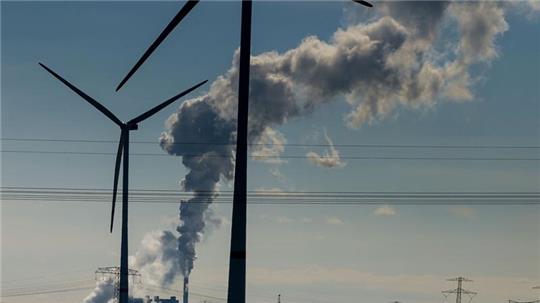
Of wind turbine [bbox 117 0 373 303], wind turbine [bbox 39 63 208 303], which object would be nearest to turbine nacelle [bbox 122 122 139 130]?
wind turbine [bbox 39 63 208 303]

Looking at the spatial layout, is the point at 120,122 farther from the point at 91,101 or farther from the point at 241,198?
the point at 241,198

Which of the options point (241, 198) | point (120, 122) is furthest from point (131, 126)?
point (241, 198)

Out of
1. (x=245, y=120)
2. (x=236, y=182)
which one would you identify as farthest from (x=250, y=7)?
(x=236, y=182)

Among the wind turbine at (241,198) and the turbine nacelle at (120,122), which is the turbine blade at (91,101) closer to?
the turbine nacelle at (120,122)

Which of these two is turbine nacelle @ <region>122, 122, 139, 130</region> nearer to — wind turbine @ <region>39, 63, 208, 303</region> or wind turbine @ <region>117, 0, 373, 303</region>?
wind turbine @ <region>39, 63, 208, 303</region>

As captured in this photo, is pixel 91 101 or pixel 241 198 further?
pixel 91 101

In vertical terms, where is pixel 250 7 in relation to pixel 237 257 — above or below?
above

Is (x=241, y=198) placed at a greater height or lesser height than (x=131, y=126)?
lesser

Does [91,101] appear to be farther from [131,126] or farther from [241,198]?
[241,198]

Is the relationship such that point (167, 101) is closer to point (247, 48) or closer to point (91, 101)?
point (91, 101)

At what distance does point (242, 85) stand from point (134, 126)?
6211 centimetres

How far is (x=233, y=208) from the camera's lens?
57.4m

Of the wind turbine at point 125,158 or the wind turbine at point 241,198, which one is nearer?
the wind turbine at point 241,198

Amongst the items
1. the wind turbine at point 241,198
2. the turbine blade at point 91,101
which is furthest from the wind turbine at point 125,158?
the wind turbine at point 241,198
